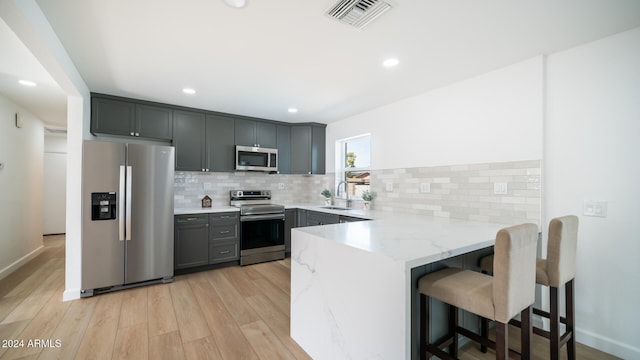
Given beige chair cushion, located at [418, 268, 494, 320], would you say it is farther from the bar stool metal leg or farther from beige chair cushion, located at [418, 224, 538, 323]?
the bar stool metal leg

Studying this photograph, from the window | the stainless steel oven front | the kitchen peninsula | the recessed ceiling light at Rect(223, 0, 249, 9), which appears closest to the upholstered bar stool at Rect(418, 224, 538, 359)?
the kitchen peninsula

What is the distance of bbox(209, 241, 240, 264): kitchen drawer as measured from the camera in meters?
3.78

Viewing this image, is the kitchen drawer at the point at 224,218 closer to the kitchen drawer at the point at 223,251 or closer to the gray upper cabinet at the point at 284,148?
the kitchen drawer at the point at 223,251

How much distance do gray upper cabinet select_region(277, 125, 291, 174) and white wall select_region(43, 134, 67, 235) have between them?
5249 millimetres

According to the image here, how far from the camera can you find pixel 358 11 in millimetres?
1702

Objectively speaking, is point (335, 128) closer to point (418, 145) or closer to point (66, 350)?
point (418, 145)

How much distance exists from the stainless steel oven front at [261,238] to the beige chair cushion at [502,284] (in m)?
2.96

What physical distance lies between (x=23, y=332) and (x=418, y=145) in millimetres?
4107

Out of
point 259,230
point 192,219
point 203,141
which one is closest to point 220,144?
point 203,141

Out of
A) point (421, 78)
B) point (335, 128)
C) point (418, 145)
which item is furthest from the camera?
point (335, 128)

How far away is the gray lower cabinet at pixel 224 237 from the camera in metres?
3.79

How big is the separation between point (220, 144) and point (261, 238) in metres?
1.59

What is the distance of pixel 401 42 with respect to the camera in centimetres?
208

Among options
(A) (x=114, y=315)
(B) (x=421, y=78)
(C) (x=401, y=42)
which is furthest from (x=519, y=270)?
(A) (x=114, y=315)
